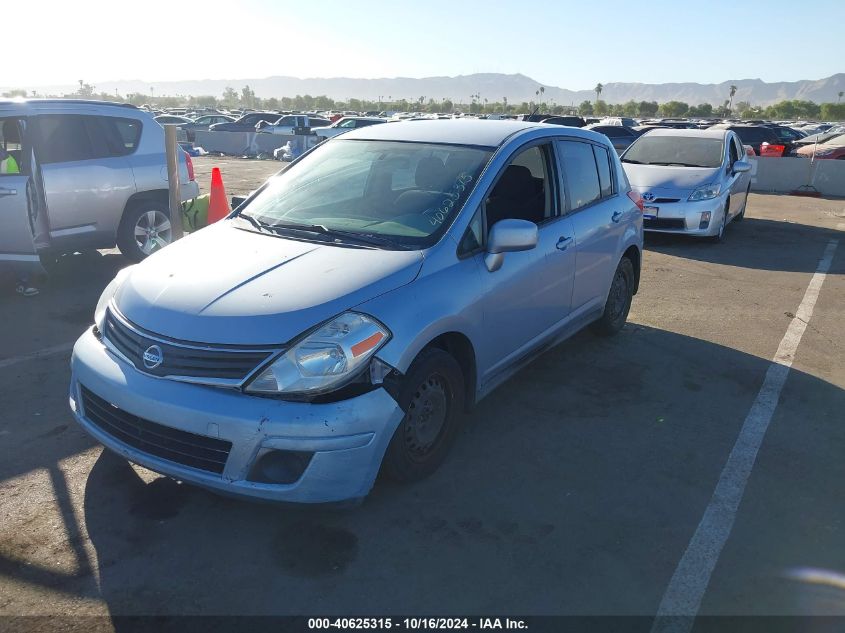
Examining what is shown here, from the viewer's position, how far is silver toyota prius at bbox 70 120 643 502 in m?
3.03

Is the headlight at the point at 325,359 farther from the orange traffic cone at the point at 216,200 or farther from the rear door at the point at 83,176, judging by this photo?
the orange traffic cone at the point at 216,200

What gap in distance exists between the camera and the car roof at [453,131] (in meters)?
4.51

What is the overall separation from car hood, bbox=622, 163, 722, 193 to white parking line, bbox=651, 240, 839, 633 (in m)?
5.25

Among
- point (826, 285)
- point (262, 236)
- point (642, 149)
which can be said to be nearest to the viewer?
point (262, 236)

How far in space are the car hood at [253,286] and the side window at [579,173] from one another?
187cm

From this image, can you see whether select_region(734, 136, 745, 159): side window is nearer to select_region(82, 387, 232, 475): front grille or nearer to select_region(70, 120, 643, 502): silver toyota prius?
select_region(70, 120, 643, 502): silver toyota prius

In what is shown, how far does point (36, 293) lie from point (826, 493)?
7.06 meters

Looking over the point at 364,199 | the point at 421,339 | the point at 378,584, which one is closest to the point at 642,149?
the point at 364,199

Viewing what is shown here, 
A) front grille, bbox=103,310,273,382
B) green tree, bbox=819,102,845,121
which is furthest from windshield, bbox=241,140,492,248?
green tree, bbox=819,102,845,121

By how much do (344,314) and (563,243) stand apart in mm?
2092

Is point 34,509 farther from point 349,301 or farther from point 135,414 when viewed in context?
point 349,301

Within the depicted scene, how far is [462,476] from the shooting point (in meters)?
3.82

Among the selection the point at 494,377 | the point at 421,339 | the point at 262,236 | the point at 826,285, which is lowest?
the point at 826,285

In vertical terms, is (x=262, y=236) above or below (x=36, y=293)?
above
